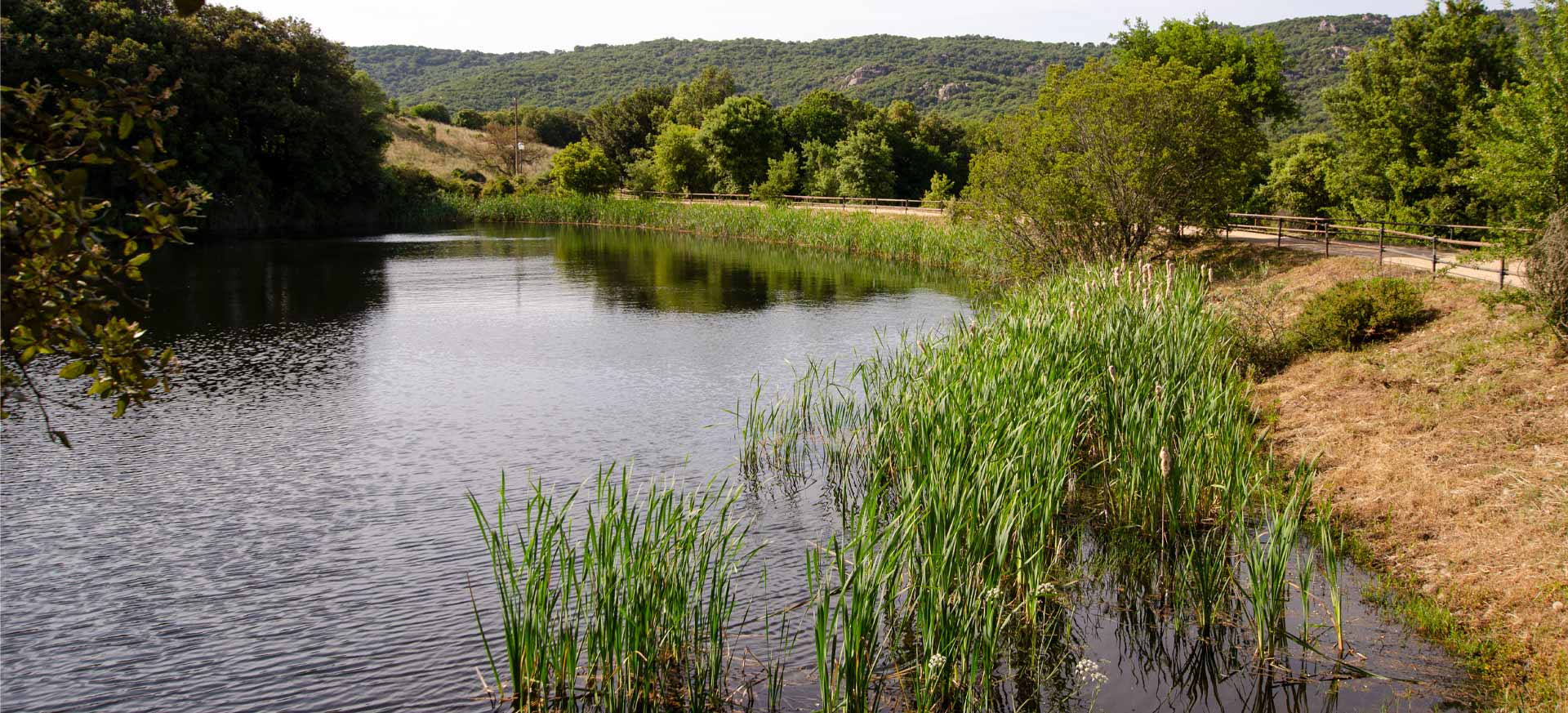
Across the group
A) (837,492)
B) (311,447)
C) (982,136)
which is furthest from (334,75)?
(837,492)

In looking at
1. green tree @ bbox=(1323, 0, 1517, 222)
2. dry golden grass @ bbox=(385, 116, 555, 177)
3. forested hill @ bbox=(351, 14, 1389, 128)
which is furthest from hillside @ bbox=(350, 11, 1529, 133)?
green tree @ bbox=(1323, 0, 1517, 222)

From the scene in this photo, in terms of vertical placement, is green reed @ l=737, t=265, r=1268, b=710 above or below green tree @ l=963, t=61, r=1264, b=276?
below

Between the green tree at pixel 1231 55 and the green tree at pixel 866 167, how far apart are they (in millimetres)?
27277

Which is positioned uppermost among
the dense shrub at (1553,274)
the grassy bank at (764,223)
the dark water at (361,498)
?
the grassy bank at (764,223)

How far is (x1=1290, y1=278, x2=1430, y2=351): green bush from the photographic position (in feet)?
45.7

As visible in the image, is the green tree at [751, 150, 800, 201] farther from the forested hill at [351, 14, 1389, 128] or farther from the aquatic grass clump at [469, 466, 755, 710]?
the aquatic grass clump at [469, 466, 755, 710]

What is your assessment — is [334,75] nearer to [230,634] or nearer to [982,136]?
[982,136]

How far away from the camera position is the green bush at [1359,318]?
45.7 feet

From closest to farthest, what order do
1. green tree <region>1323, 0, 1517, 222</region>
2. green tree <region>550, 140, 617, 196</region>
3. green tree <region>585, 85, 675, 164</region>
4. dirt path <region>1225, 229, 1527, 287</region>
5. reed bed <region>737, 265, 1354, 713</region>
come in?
reed bed <region>737, 265, 1354, 713</region> → dirt path <region>1225, 229, 1527, 287</region> → green tree <region>1323, 0, 1517, 222</region> → green tree <region>550, 140, 617, 196</region> → green tree <region>585, 85, 675, 164</region>

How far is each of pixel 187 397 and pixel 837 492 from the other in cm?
960

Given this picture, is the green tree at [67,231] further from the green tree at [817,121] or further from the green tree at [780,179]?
the green tree at [817,121]

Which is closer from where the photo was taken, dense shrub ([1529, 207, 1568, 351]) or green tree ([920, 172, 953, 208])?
dense shrub ([1529, 207, 1568, 351])

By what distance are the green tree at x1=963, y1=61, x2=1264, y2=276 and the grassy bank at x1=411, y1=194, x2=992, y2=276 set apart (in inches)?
196

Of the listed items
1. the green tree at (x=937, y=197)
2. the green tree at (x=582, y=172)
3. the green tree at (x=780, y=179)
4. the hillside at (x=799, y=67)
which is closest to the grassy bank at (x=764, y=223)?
the green tree at (x=582, y=172)
